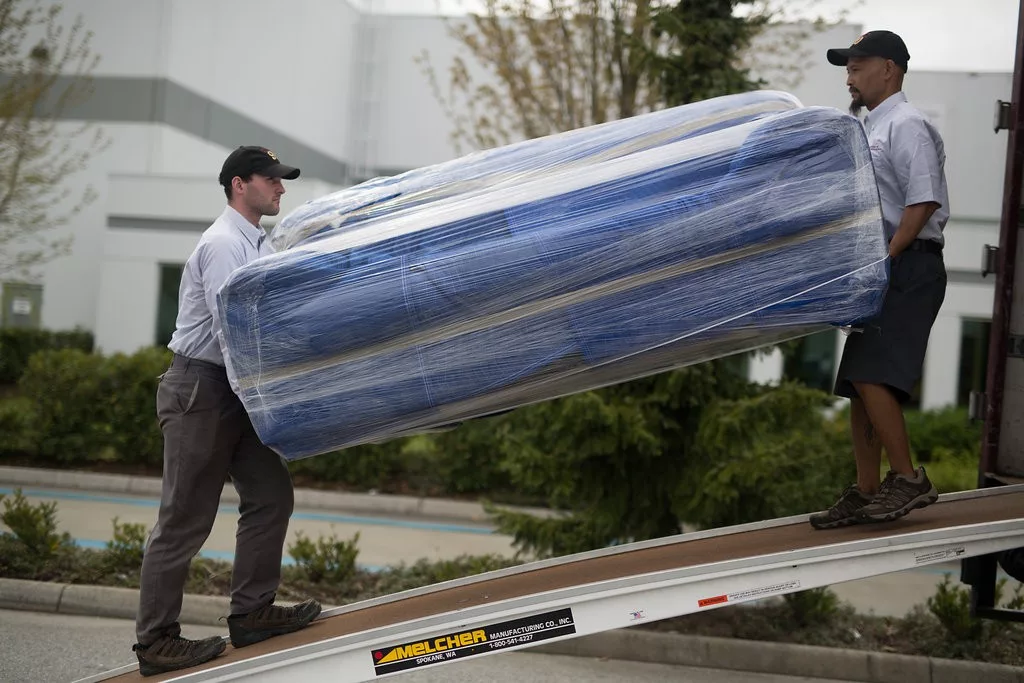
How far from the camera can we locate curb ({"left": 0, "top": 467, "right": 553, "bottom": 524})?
11.3 m

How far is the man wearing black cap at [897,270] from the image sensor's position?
13.1ft

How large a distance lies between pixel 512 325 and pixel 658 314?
0.52 metres

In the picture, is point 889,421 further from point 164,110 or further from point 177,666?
point 164,110

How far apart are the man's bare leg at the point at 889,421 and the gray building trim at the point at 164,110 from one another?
59.8ft

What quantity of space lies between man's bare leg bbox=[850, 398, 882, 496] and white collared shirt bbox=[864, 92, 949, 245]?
2.59 feet

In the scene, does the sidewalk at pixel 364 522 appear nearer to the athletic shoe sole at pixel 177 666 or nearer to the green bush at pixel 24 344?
the athletic shoe sole at pixel 177 666

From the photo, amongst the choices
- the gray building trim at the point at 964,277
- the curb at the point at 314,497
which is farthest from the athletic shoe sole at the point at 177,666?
the gray building trim at the point at 964,277

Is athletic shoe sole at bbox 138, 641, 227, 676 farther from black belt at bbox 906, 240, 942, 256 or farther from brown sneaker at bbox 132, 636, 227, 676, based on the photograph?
black belt at bbox 906, 240, 942, 256

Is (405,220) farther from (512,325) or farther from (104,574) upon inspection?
(104,574)

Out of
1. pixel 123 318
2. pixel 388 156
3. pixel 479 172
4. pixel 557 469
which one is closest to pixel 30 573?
pixel 557 469

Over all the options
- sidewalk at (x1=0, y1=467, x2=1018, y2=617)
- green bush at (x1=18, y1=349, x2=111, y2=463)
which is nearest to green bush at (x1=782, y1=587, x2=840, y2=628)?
sidewalk at (x1=0, y1=467, x2=1018, y2=617)

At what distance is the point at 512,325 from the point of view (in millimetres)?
3732

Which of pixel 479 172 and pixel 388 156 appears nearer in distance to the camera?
pixel 479 172

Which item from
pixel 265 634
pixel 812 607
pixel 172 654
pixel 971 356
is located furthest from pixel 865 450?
pixel 971 356
